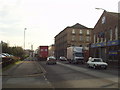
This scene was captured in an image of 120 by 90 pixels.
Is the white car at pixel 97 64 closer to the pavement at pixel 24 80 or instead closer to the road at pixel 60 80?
the road at pixel 60 80

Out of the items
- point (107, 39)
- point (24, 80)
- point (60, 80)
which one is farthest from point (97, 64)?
point (107, 39)

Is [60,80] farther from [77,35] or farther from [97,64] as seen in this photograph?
[77,35]

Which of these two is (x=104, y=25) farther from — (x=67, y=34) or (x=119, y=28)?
(x=67, y=34)

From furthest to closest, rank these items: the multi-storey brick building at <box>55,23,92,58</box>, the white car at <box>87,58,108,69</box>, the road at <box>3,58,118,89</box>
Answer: the multi-storey brick building at <box>55,23,92,58</box> → the white car at <box>87,58,108,69</box> → the road at <box>3,58,118,89</box>

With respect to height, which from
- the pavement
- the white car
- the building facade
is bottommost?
the pavement

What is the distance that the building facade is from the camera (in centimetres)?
3551

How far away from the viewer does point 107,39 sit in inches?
1566

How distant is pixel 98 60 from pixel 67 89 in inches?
671

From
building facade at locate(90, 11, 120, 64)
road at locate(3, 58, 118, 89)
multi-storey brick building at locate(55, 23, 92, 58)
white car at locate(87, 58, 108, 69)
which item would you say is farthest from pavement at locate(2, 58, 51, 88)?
multi-storey brick building at locate(55, 23, 92, 58)

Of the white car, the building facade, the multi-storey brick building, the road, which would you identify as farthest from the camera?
the multi-storey brick building

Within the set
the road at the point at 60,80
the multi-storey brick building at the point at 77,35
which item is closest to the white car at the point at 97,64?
the road at the point at 60,80

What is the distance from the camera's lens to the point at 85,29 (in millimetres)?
89062

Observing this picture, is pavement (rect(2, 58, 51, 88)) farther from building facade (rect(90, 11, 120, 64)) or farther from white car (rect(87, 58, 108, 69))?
building facade (rect(90, 11, 120, 64))

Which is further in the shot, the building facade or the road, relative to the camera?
the building facade
